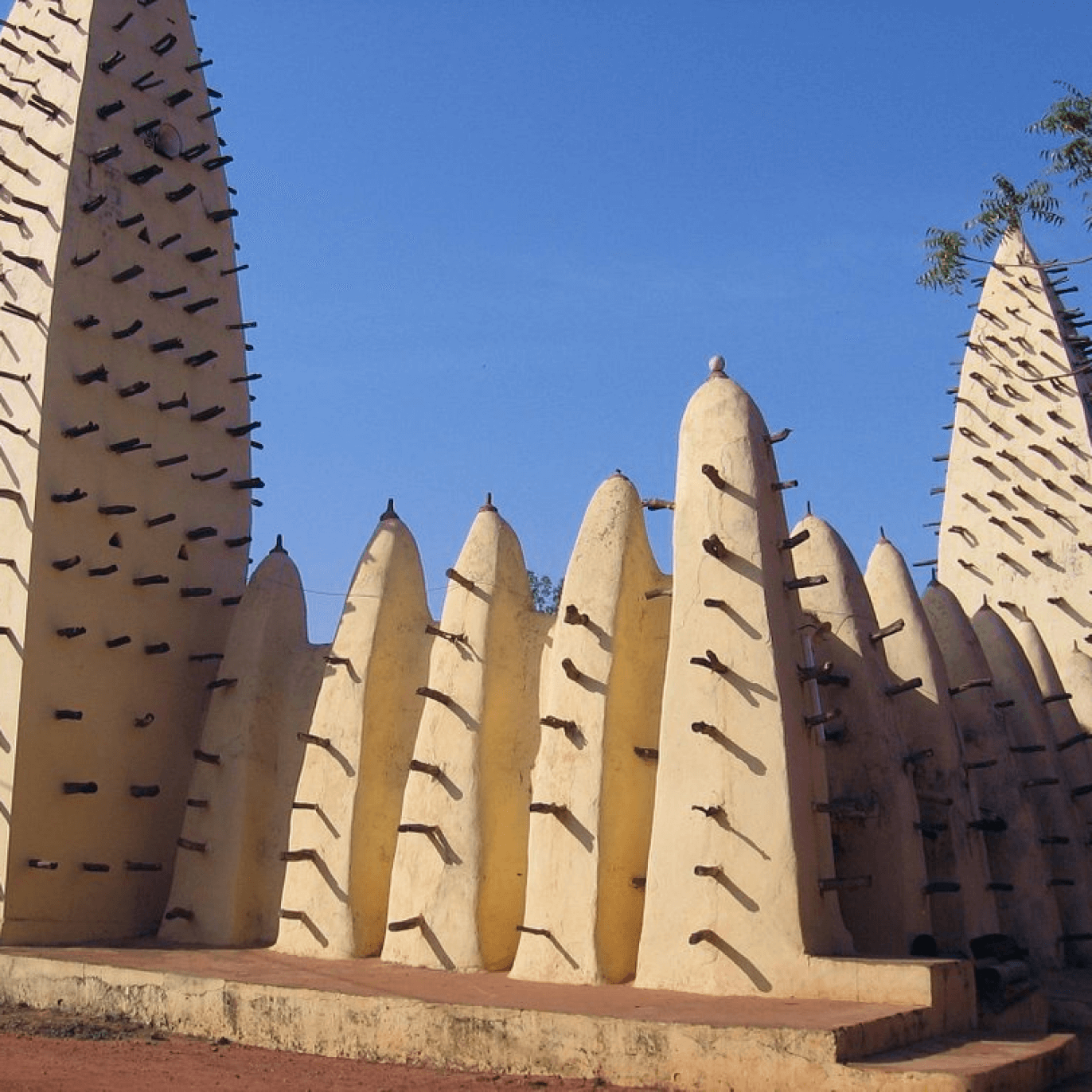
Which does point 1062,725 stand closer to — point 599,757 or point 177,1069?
point 599,757

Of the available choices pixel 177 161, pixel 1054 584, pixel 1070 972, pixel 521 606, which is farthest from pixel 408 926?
pixel 1054 584

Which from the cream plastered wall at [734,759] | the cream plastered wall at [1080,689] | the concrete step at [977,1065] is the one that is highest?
the cream plastered wall at [1080,689]

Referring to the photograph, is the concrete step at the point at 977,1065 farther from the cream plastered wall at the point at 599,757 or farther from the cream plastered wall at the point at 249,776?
the cream plastered wall at the point at 249,776

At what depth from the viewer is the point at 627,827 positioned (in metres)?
13.7

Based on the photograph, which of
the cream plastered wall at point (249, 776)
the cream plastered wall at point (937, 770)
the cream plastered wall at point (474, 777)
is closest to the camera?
the cream plastered wall at point (474, 777)

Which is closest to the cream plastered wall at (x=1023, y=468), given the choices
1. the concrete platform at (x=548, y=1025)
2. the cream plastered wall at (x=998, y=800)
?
the cream plastered wall at (x=998, y=800)

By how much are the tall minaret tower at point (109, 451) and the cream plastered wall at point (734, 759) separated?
656 centimetres

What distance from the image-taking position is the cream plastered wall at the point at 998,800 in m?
15.8

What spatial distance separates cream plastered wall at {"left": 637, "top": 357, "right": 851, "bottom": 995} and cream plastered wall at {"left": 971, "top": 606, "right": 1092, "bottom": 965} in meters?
5.34

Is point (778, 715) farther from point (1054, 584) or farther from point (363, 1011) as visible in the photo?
point (1054, 584)

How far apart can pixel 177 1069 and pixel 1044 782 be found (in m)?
10.5

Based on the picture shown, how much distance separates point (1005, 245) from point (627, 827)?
55.7ft

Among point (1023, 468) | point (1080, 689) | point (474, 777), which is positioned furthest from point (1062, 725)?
point (474, 777)

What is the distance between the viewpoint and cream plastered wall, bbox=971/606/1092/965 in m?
16.9
